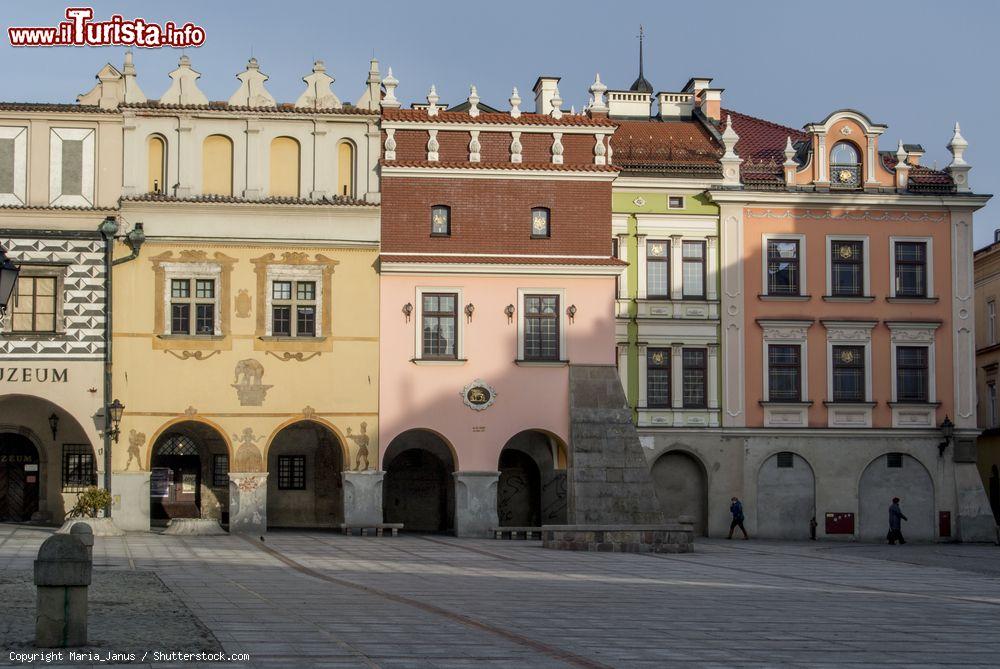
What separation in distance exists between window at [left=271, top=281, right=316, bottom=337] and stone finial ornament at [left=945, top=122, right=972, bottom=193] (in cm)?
2106

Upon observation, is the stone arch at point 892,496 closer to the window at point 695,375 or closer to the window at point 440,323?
the window at point 695,375

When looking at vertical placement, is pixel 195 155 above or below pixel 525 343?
above

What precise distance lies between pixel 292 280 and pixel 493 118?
723 cm

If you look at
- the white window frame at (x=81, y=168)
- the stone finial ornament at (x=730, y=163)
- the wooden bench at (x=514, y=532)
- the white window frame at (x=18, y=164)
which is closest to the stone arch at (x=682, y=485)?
the wooden bench at (x=514, y=532)

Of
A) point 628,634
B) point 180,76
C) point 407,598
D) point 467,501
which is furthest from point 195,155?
point 628,634

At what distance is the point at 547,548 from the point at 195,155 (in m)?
14.6

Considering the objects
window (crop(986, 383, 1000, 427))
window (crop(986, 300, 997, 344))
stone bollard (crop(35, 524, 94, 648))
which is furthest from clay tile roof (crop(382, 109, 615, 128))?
stone bollard (crop(35, 524, 94, 648))

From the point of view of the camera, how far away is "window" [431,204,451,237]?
41.3 m

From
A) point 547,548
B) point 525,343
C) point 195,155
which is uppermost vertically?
point 195,155

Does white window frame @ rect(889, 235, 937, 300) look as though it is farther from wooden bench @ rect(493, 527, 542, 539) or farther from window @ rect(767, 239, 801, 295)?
wooden bench @ rect(493, 527, 542, 539)

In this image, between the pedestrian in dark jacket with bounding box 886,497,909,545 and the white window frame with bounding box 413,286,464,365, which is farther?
the pedestrian in dark jacket with bounding box 886,497,909,545

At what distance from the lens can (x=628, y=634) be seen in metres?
17.7

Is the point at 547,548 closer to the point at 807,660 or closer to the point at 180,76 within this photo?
the point at 180,76

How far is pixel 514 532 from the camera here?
4000 centimetres
